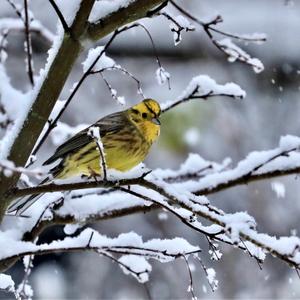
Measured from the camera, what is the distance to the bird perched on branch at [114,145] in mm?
4441

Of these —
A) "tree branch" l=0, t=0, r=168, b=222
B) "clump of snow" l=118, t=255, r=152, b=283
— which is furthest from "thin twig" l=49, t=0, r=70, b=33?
"clump of snow" l=118, t=255, r=152, b=283

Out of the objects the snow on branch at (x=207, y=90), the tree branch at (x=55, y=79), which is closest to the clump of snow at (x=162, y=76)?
the snow on branch at (x=207, y=90)

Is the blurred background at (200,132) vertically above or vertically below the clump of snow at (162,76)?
above

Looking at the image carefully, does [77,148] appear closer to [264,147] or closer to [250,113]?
[264,147]

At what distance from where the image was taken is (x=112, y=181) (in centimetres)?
317

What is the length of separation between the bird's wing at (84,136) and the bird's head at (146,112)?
0.07 metres

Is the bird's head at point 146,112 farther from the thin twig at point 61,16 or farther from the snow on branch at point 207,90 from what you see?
the thin twig at point 61,16

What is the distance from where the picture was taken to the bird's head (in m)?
4.79

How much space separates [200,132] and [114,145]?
6.01 m

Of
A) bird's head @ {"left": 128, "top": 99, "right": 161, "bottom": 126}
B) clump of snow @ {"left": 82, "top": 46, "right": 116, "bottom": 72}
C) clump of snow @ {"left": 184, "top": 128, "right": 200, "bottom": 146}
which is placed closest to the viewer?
clump of snow @ {"left": 82, "top": 46, "right": 116, "bottom": 72}

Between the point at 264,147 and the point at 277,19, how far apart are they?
8.50 ft

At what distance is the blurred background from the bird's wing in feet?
11.0

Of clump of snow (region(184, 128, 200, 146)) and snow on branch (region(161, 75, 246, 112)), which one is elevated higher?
clump of snow (region(184, 128, 200, 146))

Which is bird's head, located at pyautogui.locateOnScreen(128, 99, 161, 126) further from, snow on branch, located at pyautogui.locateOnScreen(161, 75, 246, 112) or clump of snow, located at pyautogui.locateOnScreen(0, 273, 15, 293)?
clump of snow, located at pyautogui.locateOnScreen(0, 273, 15, 293)
